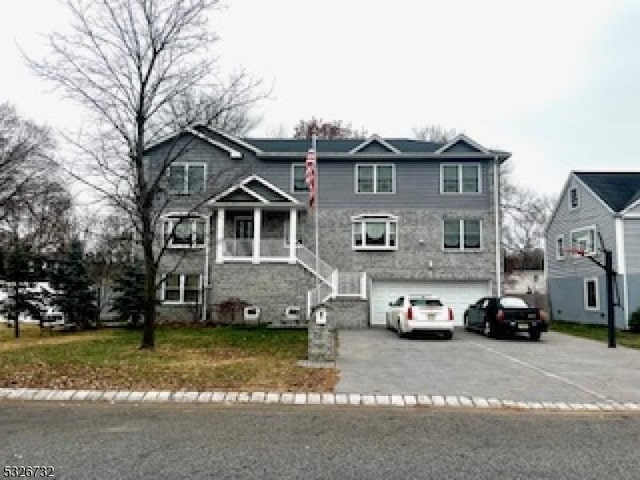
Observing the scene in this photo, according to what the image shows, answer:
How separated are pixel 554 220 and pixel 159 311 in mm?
22918

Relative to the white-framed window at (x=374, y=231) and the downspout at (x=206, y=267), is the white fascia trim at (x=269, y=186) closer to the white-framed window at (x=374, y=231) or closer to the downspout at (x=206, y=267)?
the downspout at (x=206, y=267)

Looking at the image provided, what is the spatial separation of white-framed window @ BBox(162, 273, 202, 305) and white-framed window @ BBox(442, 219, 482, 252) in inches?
460

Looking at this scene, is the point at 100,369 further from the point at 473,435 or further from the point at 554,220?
the point at 554,220

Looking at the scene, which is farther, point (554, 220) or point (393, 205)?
point (554, 220)

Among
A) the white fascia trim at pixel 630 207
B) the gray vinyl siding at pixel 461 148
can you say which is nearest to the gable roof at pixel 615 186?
the white fascia trim at pixel 630 207

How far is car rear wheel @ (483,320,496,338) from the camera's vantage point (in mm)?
17891

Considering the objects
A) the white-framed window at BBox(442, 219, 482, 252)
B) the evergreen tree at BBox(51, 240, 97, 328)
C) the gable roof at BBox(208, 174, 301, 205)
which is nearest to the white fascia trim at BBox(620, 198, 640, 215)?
the white-framed window at BBox(442, 219, 482, 252)

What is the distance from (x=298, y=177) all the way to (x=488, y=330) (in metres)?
11.4

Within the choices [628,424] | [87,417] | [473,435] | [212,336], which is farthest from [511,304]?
[87,417]

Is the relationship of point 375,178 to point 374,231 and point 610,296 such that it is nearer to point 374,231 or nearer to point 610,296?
point 374,231

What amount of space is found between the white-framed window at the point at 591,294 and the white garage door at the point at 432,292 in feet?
20.0

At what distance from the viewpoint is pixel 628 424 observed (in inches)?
250

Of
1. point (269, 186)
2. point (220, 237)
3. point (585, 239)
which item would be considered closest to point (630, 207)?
point (585, 239)

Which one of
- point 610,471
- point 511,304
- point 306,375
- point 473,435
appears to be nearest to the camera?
point 610,471
